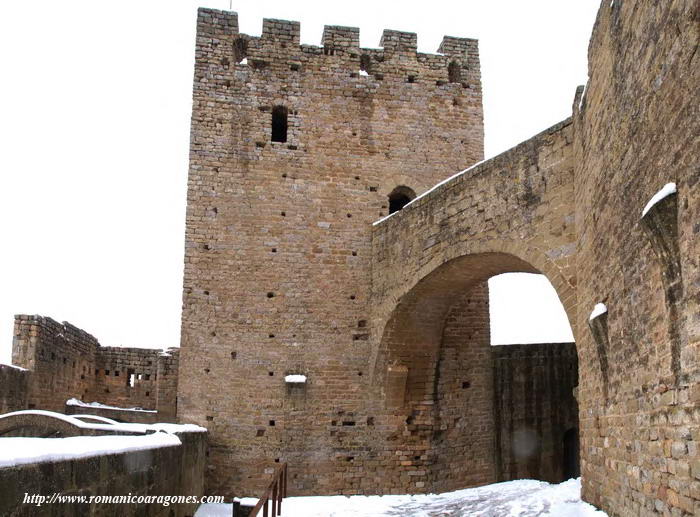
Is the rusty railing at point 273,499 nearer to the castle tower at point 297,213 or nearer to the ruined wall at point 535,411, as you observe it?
the castle tower at point 297,213

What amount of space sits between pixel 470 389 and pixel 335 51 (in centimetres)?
642

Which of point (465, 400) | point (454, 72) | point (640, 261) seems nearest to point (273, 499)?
point (640, 261)

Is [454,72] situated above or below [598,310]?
above

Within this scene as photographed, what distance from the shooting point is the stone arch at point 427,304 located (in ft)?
30.8

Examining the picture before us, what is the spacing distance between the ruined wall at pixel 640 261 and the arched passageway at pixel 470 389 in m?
3.83

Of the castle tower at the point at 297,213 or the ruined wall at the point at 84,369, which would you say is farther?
the ruined wall at the point at 84,369

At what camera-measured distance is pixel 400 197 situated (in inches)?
502

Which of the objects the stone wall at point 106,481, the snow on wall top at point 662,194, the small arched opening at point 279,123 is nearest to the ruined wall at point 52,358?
the stone wall at point 106,481

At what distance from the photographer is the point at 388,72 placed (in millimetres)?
12922

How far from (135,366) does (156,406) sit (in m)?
1.26

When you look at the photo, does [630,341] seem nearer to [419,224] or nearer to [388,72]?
[419,224]

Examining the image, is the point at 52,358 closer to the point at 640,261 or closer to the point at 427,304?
the point at 427,304

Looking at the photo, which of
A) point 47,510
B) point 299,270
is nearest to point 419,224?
point 299,270

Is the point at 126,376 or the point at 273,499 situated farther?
the point at 126,376
